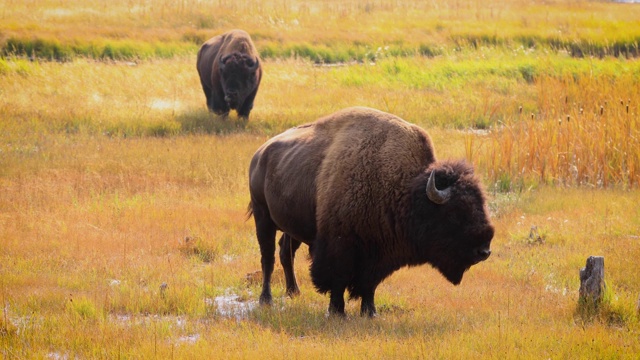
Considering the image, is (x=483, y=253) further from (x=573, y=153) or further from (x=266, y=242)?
(x=573, y=153)

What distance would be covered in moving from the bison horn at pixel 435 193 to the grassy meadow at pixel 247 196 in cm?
105

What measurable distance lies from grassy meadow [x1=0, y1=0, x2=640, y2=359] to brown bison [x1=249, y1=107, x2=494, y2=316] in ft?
1.58

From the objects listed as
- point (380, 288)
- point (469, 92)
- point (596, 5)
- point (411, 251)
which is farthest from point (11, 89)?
point (596, 5)

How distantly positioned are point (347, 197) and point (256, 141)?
9686mm

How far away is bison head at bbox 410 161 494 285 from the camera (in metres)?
6.74

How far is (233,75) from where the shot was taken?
18297mm

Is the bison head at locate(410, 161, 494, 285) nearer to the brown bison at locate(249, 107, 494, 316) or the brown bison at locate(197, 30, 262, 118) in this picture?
the brown bison at locate(249, 107, 494, 316)

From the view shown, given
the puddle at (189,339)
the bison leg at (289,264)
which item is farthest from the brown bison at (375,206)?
the puddle at (189,339)

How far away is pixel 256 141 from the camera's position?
54.7ft

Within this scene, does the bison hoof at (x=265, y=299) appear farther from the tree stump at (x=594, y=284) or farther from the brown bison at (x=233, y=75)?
the brown bison at (x=233, y=75)

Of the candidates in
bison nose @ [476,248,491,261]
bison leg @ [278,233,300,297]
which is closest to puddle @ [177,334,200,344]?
→ bison leg @ [278,233,300,297]

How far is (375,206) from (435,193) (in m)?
0.61

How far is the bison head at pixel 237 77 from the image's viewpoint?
18.3 m

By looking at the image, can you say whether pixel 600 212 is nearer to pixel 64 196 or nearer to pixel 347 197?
pixel 347 197
